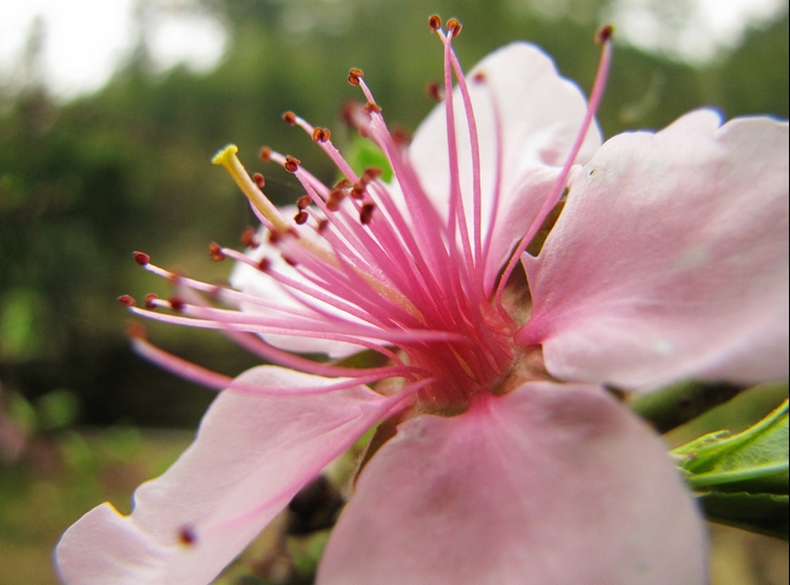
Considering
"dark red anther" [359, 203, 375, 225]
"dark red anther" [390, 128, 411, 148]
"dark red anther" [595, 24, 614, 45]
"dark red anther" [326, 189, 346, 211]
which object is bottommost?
"dark red anther" [359, 203, 375, 225]

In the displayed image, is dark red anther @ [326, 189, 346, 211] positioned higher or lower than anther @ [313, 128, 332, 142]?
lower

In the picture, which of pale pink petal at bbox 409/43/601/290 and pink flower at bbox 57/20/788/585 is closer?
pink flower at bbox 57/20/788/585

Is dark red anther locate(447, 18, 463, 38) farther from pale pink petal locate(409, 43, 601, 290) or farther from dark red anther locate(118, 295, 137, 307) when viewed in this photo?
Answer: dark red anther locate(118, 295, 137, 307)

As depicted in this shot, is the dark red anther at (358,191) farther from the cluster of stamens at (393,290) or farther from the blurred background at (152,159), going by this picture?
the blurred background at (152,159)

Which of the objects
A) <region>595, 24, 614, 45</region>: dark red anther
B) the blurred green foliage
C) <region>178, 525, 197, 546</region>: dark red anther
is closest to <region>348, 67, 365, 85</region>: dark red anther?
<region>595, 24, 614, 45</region>: dark red anther

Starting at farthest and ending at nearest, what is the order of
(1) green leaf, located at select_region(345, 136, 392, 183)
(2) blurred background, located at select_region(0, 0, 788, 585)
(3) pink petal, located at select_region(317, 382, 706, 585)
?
(2) blurred background, located at select_region(0, 0, 788, 585) < (1) green leaf, located at select_region(345, 136, 392, 183) < (3) pink petal, located at select_region(317, 382, 706, 585)

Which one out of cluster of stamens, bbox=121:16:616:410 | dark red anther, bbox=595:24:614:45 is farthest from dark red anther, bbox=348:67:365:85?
dark red anther, bbox=595:24:614:45

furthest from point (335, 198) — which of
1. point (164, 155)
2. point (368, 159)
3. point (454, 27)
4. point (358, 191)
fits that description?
point (164, 155)

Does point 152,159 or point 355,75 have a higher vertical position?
point 152,159

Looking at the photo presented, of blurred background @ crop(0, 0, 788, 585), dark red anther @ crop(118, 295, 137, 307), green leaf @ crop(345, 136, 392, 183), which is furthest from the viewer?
blurred background @ crop(0, 0, 788, 585)

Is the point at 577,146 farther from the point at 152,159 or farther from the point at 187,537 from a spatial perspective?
the point at 152,159
